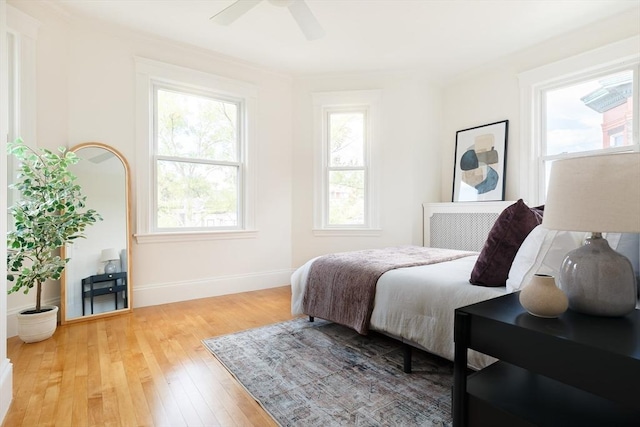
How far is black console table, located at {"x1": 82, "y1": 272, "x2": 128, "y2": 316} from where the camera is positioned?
9.57ft

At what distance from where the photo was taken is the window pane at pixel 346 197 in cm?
432

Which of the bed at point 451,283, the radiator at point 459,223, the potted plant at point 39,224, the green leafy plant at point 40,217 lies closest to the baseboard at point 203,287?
the potted plant at point 39,224

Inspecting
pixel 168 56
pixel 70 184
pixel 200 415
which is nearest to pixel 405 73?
pixel 168 56

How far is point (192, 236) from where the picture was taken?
3590 mm

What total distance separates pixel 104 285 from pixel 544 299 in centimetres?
339

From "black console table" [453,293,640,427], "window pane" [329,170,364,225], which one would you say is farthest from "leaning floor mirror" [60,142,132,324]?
"black console table" [453,293,640,427]

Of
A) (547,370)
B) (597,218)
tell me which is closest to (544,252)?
(597,218)

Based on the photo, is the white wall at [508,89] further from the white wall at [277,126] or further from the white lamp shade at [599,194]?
the white lamp shade at [599,194]

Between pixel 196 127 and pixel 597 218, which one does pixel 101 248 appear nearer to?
pixel 196 127

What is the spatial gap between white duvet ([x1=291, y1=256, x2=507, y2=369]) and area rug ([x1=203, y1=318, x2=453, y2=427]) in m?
0.22

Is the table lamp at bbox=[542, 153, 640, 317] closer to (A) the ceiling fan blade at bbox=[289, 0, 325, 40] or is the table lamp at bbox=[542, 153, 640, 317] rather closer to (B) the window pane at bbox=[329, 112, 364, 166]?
(A) the ceiling fan blade at bbox=[289, 0, 325, 40]

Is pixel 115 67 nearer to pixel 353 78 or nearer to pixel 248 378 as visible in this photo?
pixel 353 78

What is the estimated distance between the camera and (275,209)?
13.9 ft

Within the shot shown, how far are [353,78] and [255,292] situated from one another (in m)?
3.01
